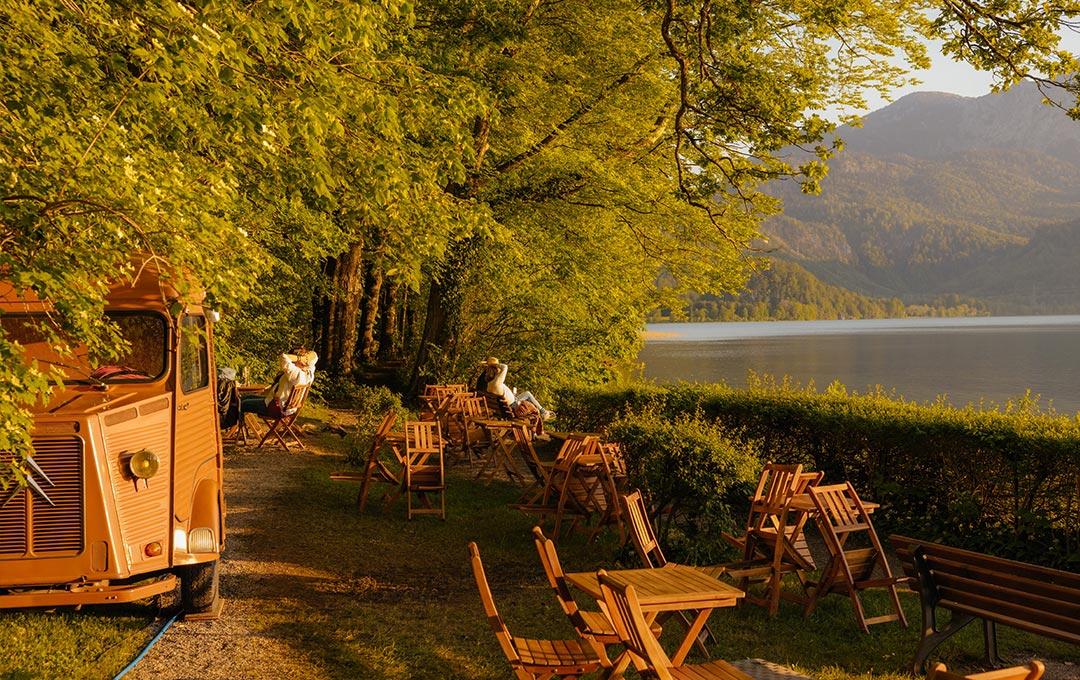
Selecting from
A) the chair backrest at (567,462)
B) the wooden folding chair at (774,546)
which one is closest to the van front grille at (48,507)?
the wooden folding chair at (774,546)

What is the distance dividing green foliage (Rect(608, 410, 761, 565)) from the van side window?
4.16m

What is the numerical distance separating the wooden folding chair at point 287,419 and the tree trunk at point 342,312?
6737 mm

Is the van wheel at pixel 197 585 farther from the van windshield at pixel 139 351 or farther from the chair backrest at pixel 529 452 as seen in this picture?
the chair backrest at pixel 529 452

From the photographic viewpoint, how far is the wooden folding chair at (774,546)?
7.35m

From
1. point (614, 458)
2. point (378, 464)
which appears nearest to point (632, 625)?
point (614, 458)

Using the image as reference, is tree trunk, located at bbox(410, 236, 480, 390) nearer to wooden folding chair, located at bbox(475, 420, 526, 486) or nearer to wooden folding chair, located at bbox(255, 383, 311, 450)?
wooden folding chair, located at bbox(255, 383, 311, 450)

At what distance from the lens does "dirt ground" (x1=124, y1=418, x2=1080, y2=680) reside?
5.69 meters

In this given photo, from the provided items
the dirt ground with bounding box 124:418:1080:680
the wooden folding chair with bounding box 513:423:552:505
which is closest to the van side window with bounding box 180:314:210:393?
the dirt ground with bounding box 124:418:1080:680

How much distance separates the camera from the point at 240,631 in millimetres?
6434

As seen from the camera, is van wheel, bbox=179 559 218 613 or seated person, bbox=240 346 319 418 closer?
van wheel, bbox=179 559 218 613

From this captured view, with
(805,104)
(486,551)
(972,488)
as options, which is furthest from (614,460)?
(805,104)

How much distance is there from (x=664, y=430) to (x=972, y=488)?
11.1ft

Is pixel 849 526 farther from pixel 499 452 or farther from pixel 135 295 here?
pixel 499 452

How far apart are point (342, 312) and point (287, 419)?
8719 mm
